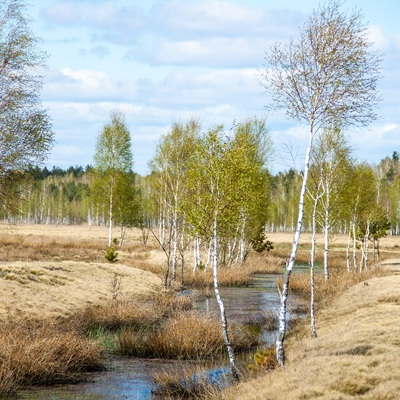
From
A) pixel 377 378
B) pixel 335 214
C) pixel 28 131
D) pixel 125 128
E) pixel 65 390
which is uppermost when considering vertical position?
pixel 125 128

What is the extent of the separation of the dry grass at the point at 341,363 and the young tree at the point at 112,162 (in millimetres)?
39876

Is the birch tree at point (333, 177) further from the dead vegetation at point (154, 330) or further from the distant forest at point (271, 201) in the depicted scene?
the distant forest at point (271, 201)

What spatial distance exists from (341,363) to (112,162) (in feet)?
161

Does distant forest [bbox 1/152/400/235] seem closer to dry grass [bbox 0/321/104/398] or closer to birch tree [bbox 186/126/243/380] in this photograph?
birch tree [bbox 186/126/243/380]

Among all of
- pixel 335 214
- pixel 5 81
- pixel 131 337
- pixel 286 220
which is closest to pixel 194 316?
pixel 131 337

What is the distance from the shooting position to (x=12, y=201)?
24391 millimetres

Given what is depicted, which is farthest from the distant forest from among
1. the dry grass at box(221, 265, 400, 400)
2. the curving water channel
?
the curving water channel

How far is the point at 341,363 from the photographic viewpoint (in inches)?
540

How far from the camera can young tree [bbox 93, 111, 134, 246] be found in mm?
60469

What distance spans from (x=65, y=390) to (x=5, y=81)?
43.1 ft

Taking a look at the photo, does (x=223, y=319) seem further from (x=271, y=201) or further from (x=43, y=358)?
(x=271, y=201)

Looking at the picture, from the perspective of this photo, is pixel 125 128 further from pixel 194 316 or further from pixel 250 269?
pixel 194 316

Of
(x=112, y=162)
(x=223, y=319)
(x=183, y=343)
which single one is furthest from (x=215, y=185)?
(x=112, y=162)

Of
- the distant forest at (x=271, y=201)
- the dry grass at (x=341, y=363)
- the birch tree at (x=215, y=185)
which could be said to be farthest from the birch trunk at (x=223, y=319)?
the distant forest at (x=271, y=201)
